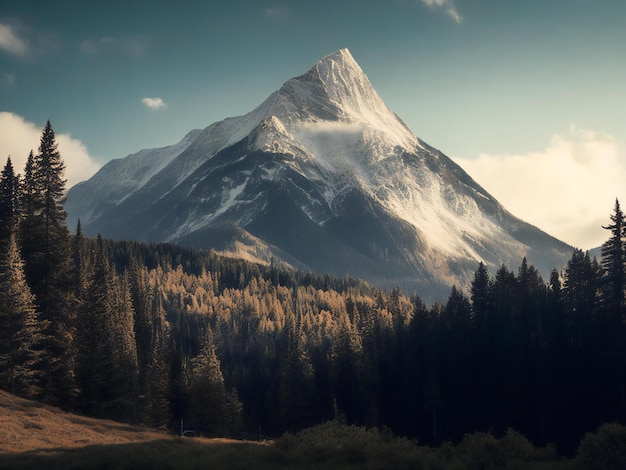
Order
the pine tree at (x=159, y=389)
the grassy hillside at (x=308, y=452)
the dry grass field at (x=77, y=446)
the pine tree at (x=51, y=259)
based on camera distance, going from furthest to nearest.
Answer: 1. the pine tree at (x=159, y=389)
2. the pine tree at (x=51, y=259)
3. the dry grass field at (x=77, y=446)
4. the grassy hillside at (x=308, y=452)

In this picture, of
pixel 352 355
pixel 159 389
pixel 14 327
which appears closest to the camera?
pixel 14 327

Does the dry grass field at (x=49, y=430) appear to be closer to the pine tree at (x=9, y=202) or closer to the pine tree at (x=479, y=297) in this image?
the pine tree at (x=9, y=202)

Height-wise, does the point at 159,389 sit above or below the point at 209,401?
above

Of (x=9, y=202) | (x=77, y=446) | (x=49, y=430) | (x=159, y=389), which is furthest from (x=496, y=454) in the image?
(x=159, y=389)

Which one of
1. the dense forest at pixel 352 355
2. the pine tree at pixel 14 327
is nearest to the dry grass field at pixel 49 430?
the pine tree at pixel 14 327

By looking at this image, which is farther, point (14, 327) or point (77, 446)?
point (14, 327)

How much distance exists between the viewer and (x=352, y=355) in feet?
309

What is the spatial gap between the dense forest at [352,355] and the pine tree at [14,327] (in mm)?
117

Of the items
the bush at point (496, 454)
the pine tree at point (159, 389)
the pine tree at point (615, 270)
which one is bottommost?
the bush at point (496, 454)

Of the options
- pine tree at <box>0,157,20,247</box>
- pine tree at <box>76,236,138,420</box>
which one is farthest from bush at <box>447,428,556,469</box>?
pine tree at <box>0,157,20,247</box>

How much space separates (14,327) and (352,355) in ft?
173

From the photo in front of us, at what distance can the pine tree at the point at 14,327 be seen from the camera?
175 ft

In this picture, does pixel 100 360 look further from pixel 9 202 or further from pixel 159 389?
pixel 9 202

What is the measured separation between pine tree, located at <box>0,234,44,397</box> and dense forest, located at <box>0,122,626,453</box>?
117 mm
